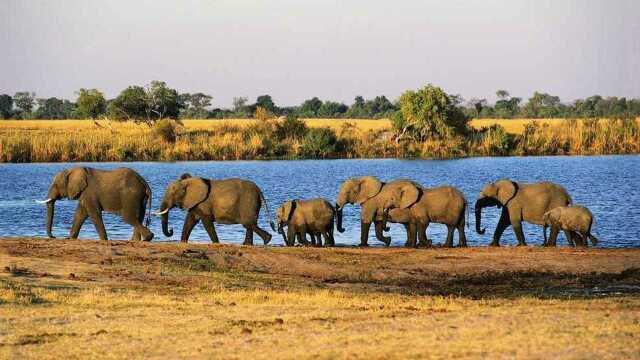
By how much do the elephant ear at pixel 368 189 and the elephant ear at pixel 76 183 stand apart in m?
6.95

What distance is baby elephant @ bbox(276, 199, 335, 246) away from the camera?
94.6ft

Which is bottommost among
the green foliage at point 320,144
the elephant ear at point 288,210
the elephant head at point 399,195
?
the green foliage at point 320,144

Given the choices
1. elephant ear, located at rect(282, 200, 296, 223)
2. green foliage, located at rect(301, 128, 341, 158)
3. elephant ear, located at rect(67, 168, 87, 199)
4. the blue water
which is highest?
elephant ear, located at rect(67, 168, 87, 199)

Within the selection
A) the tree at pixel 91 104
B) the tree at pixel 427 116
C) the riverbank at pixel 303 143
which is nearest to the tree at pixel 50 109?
the tree at pixel 91 104

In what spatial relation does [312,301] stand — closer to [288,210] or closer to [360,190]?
[288,210]

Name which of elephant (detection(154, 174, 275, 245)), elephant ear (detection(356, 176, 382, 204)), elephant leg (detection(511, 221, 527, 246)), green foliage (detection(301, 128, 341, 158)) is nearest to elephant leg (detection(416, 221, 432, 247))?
elephant ear (detection(356, 176, 382, 204))

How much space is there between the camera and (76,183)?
90.0 ft

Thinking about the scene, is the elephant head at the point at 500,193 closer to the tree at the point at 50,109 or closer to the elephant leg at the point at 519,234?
the elephant leg at the point at 519,234

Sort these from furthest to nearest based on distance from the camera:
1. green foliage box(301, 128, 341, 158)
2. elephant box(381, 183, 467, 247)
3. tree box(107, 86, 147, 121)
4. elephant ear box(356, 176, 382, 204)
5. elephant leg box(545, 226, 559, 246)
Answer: tree box(107, 86, 147, 121), green foliage box(301, 128, 341, 158), elephant ear box(356, 176, 382, 204), elephant box(381, 183, 467, 247), elephant leg box(545, 226, 559, 246)

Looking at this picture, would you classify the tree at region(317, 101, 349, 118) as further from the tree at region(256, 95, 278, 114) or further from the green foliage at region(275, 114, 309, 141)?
the green foliage at region(275, 114, 309, 141)

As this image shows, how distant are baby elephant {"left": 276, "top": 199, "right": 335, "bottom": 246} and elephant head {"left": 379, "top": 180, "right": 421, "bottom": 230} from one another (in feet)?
4.97

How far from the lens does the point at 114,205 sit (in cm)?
2758

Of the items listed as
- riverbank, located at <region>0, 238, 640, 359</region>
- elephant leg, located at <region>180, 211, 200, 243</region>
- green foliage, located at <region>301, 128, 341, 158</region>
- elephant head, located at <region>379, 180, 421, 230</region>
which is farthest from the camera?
green foliage, located at <region>301, 128, 341, 158</region>

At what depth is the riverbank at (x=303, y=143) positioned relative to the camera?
78312 millimetres
